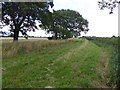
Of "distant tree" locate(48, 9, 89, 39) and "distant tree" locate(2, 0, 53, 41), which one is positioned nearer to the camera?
"distant tree" locate(2, 0, 53, 41)

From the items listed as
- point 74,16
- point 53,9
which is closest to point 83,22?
point 74,16

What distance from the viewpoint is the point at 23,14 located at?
44156 millimetres

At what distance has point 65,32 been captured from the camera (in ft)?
304

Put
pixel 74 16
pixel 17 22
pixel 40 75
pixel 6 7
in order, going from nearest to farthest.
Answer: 1. pixel 40 75
2. pixel 6 7
3. pixel 17 22
4. pixel 74 16

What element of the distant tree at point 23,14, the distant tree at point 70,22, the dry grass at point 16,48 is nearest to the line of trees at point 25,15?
the distant tree at point 23,14

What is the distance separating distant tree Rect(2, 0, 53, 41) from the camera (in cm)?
4384

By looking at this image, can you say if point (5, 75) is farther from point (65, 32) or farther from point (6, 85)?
point (65, 32)

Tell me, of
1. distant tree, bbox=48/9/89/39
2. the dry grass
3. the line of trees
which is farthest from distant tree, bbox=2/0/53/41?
distant tree, bbox=48/9/89/39

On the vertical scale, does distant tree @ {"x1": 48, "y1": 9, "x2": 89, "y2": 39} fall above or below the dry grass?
above

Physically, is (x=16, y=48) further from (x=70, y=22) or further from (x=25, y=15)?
(x=70, y=22)

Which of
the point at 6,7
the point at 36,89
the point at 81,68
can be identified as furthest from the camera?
the point at 6,7

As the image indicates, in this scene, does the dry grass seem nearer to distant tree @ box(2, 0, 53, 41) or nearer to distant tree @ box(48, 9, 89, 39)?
distant tree @ box(2, 0, 53, 41)

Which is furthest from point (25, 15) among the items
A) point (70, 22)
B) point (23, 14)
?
point (70, 22)

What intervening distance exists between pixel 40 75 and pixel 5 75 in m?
1.66
